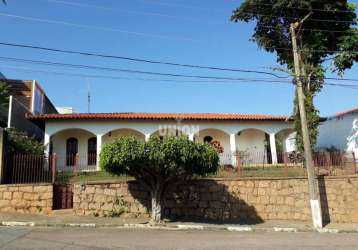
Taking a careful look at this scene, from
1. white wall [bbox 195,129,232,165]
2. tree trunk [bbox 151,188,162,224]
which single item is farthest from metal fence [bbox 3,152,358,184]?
white wall [bbox 195,129,232,165]

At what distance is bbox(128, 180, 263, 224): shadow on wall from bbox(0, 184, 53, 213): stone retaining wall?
9.58 ft

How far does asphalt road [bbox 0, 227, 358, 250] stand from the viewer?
9602 millimetres

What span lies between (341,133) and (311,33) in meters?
7.32

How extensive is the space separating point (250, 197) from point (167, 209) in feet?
10.6

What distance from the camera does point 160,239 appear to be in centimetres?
1075

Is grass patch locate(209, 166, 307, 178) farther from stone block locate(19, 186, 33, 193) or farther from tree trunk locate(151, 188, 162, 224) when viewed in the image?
stone block locate(19, 186, 33, 193)

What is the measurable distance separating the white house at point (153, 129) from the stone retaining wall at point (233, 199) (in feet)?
22.1

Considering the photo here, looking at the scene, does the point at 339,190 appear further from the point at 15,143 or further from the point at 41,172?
the point at 15,143

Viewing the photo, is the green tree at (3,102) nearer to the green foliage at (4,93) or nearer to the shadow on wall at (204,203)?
the green foliage at (4,93)

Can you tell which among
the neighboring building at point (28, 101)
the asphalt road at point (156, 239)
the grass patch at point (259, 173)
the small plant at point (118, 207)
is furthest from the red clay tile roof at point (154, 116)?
the asphalt road at point (156, 239)

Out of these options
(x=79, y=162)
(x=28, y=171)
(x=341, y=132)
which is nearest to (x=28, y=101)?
(x=79, y=162)

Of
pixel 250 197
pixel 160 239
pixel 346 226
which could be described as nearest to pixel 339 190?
pixel 346 226

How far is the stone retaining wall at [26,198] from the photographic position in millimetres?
14203

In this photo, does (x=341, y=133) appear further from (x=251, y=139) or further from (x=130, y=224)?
(x=130, y=224)
